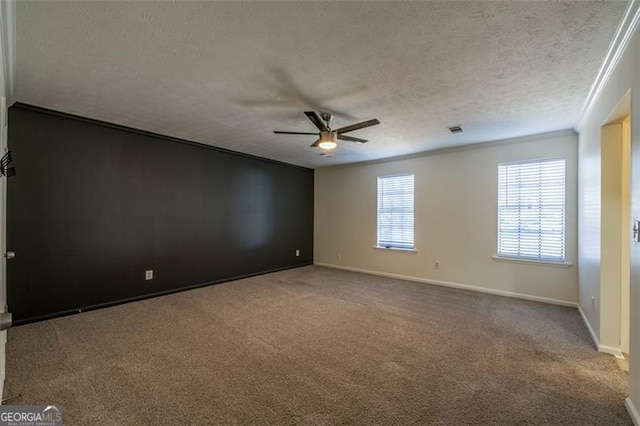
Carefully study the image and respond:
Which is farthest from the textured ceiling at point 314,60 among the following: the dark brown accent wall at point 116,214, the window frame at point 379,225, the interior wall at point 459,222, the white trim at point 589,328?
the white trim at point 589,328

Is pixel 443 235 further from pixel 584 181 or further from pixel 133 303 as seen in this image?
pixel 133 303

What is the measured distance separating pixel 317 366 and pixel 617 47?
10.5 ft

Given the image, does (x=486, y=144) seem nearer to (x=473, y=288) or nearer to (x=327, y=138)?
(x=473, y=288)

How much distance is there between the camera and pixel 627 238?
2.47 meters

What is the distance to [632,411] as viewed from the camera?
173 cm

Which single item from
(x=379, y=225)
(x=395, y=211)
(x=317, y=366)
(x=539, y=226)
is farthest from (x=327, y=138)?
(x=539, y=226)

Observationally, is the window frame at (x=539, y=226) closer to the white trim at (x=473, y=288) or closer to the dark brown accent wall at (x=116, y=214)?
the white trim at (x=473, y=288)

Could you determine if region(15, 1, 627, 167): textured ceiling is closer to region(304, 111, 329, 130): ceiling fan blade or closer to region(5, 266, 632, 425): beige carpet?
region(304, 111, 329, 130): ceiling fan blade

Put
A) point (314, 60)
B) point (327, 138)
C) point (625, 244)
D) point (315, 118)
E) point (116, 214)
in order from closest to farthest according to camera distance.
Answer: point (314, 60) → point (625, 244) → point (315, 118) → point (327, 138) → point (116, 214)

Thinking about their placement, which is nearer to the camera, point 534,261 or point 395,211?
point 534,261

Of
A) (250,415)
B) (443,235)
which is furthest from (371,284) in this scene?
(250,415)

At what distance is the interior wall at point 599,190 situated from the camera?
1728mm

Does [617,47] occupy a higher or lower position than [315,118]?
higher

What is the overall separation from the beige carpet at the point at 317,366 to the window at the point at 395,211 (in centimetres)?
191
